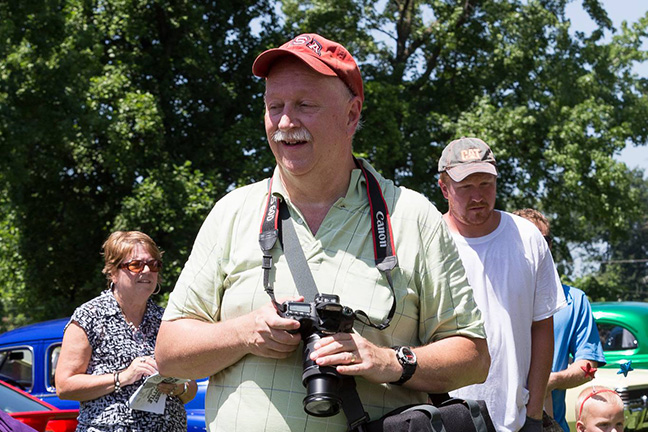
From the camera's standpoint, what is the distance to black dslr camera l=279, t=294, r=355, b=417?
6.88 feet

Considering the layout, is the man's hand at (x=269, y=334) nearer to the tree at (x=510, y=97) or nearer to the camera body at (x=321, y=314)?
the camera body at (x=321, y=314)

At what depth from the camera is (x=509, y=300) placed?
3.56 meters

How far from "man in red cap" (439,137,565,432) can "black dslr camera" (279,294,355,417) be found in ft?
4.92

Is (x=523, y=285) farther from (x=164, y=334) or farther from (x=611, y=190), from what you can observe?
(x=611, y=190)

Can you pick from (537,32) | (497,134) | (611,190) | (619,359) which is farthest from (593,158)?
(619,359)

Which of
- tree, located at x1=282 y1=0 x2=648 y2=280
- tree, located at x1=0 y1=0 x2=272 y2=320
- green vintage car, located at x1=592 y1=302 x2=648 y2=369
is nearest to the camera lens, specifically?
green vintage car, located at x1=592 y1=302 x2=648 y2=369

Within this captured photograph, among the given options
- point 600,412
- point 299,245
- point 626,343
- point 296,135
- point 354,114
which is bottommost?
point 600,412

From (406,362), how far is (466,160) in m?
1.73

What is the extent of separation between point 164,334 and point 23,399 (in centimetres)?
365

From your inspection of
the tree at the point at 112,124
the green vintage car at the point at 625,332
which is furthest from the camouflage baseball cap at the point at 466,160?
the tree at the point at 112,124

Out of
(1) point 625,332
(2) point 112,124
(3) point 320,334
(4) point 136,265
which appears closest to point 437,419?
(3) point 320,334

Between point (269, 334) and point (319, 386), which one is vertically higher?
point (269, 334)

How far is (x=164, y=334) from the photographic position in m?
2.44

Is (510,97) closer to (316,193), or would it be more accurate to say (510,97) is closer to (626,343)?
(626,343)
